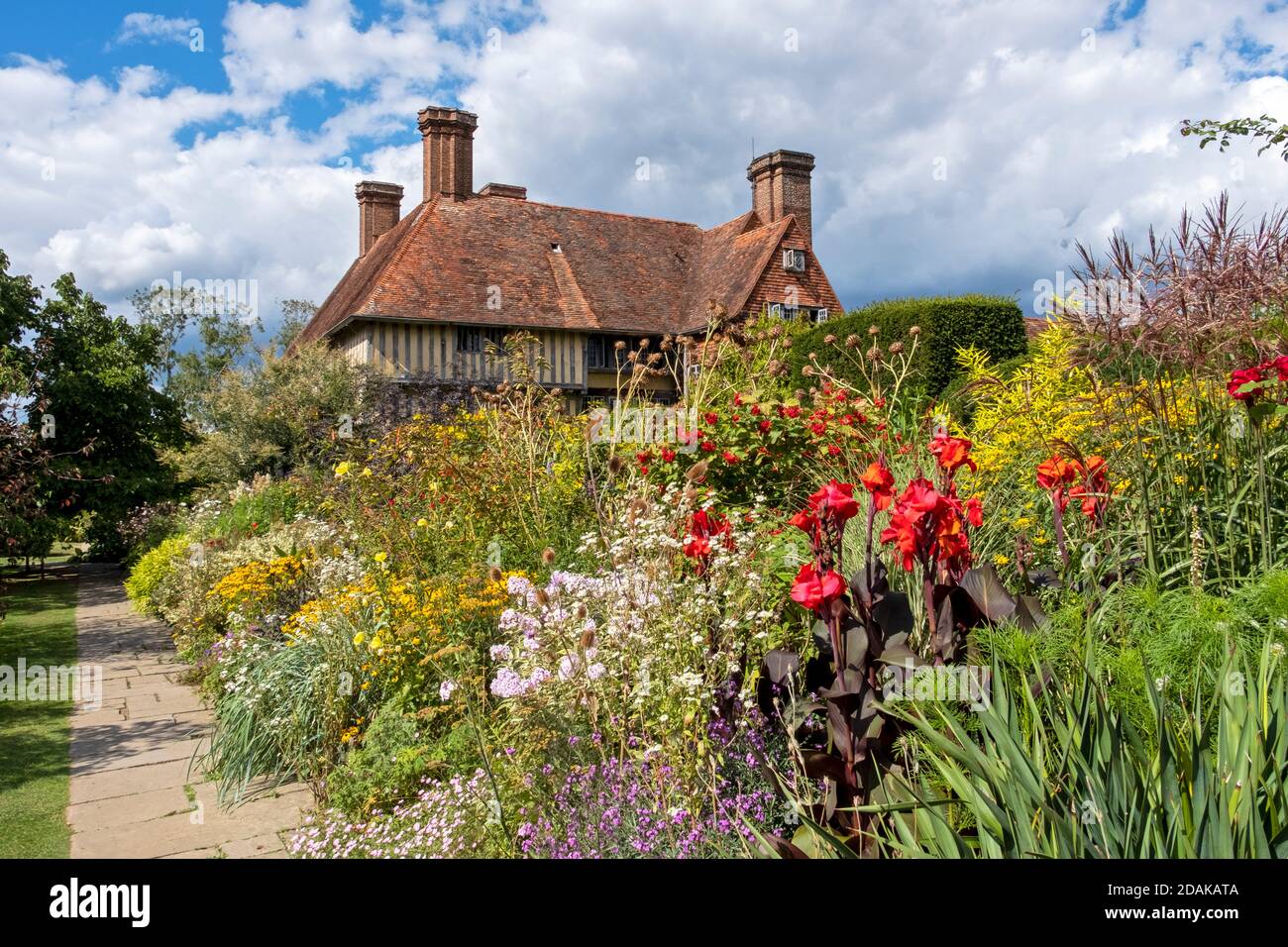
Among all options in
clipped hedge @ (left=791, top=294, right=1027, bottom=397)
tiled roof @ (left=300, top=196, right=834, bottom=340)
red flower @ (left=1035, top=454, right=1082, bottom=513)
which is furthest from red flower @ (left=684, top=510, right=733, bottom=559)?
tiled roof @ (left=300, top=196, right=834, bottom=340)

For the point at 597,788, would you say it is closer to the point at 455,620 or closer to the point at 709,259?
the point at 455,620

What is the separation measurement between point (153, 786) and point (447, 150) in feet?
78.4

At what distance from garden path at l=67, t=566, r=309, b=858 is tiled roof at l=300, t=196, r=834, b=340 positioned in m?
16.1

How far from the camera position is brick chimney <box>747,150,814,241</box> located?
26438 millimetres

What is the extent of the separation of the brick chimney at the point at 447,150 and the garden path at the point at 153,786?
67.6ft

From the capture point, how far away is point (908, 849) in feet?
6.95

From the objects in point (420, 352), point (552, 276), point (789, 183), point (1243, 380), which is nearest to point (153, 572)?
point (1243, 380)

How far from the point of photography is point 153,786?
15.4 ft

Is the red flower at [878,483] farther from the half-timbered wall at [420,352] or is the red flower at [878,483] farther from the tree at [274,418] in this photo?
the half-timbered wall at [420,352]

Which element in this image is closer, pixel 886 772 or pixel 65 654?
pixel 886 772

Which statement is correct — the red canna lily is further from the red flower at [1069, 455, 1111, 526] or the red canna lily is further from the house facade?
the house facade

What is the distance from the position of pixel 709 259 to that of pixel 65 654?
22.2 meters
